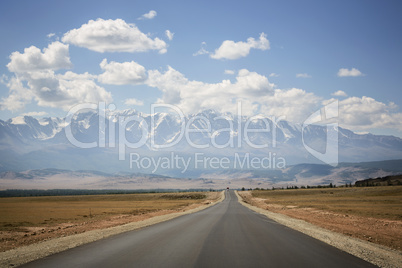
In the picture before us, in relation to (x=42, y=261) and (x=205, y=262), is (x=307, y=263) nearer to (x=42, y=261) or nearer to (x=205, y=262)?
(x=205, y=262)

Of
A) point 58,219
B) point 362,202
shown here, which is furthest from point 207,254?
point 362,202

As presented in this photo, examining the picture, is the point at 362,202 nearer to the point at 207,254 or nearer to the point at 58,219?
the point at 58,219

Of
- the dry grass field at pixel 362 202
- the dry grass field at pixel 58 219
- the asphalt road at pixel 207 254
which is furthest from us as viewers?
the dry grass field at pixel 362 202

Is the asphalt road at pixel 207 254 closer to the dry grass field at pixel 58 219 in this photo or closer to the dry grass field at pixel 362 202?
the dry grass field at pixel 58 219

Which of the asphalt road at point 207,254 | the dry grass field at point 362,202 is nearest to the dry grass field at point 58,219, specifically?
the asphalt road at point 207,254

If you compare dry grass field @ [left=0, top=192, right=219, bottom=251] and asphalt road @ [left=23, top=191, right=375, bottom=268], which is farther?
dry grass field @ [left=0, top=192, right=219, bottom=251]

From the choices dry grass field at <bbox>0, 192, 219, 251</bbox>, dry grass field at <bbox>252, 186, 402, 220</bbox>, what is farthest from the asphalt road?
dry grass field at <bbox>252, 186, 402, 220</bbox>

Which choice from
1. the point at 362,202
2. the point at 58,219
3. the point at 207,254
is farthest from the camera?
the point at 362,202

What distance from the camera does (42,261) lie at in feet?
39.5

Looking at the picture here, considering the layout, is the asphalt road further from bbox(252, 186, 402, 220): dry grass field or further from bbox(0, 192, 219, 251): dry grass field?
bbox(252, 186, 402, 220): dry grass field

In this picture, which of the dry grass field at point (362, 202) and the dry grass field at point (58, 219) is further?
the dry grass field at point (362, 202)

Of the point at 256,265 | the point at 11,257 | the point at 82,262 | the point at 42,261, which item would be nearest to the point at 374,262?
the point at 256,265

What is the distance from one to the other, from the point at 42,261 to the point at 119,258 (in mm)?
2716

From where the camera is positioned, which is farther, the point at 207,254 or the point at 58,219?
the point at 58,219
